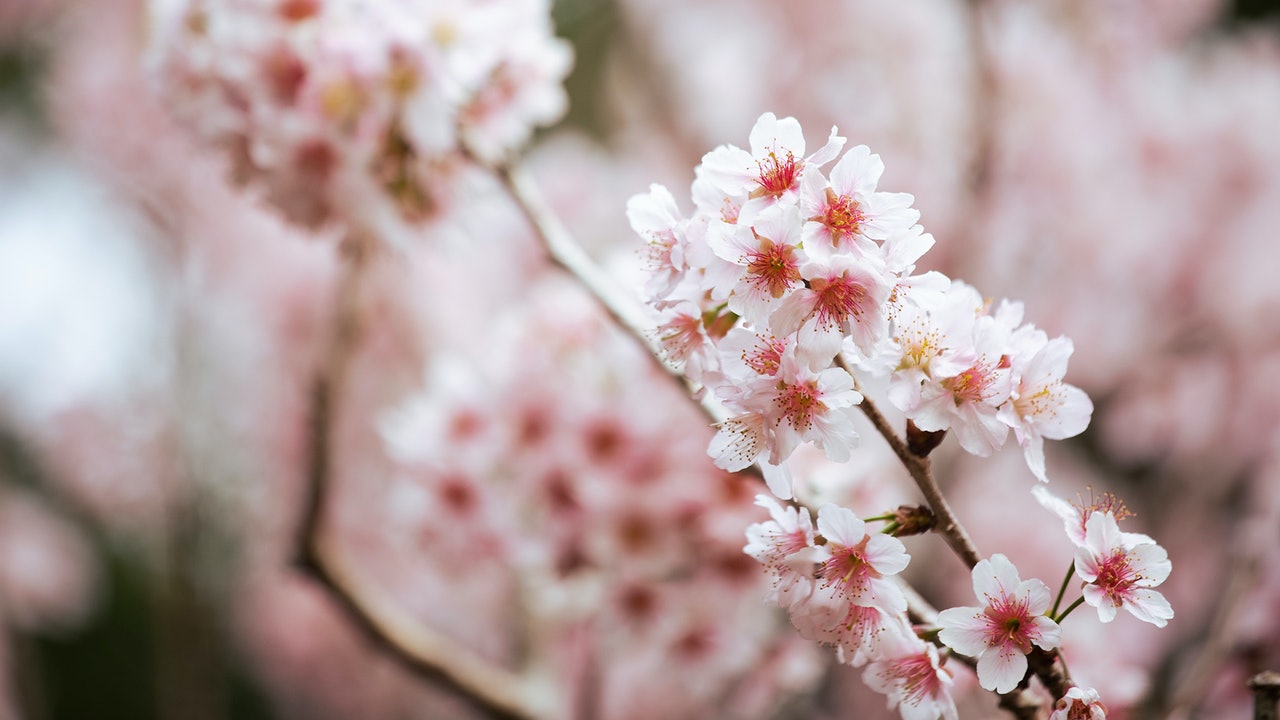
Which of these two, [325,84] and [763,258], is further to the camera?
[325,84]

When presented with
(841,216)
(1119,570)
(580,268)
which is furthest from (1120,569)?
(580,268)

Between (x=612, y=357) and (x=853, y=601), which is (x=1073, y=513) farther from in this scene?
(x=612, y=357)

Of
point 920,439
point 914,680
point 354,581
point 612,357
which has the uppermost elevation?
point 920,439

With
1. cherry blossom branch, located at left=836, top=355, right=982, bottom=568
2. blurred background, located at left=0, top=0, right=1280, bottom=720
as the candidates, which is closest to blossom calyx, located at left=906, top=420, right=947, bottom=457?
cherry blossom branch, located at left=836, top=355, right=982, bottom=568

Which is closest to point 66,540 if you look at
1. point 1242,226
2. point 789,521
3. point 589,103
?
point 589,103

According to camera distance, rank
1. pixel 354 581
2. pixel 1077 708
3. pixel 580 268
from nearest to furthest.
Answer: pixel 1077 708
pixel 580 268
pixel 354 581

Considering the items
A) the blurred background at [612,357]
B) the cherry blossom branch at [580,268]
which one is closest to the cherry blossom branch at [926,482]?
the cherry blossom branch at [580,268]
